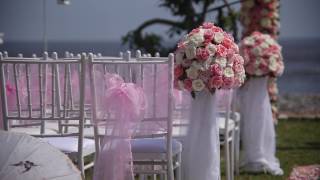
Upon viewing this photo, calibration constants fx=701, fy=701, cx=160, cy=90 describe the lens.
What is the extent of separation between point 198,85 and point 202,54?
0.20 metres

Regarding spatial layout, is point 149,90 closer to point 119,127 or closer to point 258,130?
point 119,127

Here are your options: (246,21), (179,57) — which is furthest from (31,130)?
(246,21)

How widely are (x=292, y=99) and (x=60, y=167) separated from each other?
41.3 feet

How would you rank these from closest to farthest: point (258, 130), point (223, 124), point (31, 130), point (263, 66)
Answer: point (31, 130) → point (223, 124) → point (263, 66) → point (258, 130)

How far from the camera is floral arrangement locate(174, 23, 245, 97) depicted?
14.1ft

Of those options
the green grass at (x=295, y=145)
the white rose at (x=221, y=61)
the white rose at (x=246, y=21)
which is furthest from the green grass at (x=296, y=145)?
the white rose at (x=221, y=61)

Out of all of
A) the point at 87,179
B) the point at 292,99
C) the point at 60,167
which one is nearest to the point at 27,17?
the point at 87,179

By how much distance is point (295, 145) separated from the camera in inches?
336

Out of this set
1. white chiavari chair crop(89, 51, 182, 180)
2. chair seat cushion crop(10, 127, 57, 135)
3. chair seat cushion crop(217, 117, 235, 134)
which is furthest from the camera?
chair seat cushion crop(217, 117, 235, 134)

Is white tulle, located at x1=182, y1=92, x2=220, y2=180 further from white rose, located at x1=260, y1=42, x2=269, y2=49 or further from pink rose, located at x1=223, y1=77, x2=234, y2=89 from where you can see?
white rose, located at x1=260, y1=42, x2=269, y2=49

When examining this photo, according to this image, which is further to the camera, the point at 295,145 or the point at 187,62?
the point at 295,145

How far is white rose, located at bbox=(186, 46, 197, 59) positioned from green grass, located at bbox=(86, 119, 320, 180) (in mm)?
2167

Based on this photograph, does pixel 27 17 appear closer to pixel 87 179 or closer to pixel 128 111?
pixel 87 179

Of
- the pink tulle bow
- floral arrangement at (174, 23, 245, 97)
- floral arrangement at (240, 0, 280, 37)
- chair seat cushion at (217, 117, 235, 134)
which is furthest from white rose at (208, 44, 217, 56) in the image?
floral arrangement at (240, 0, 280, 37)
